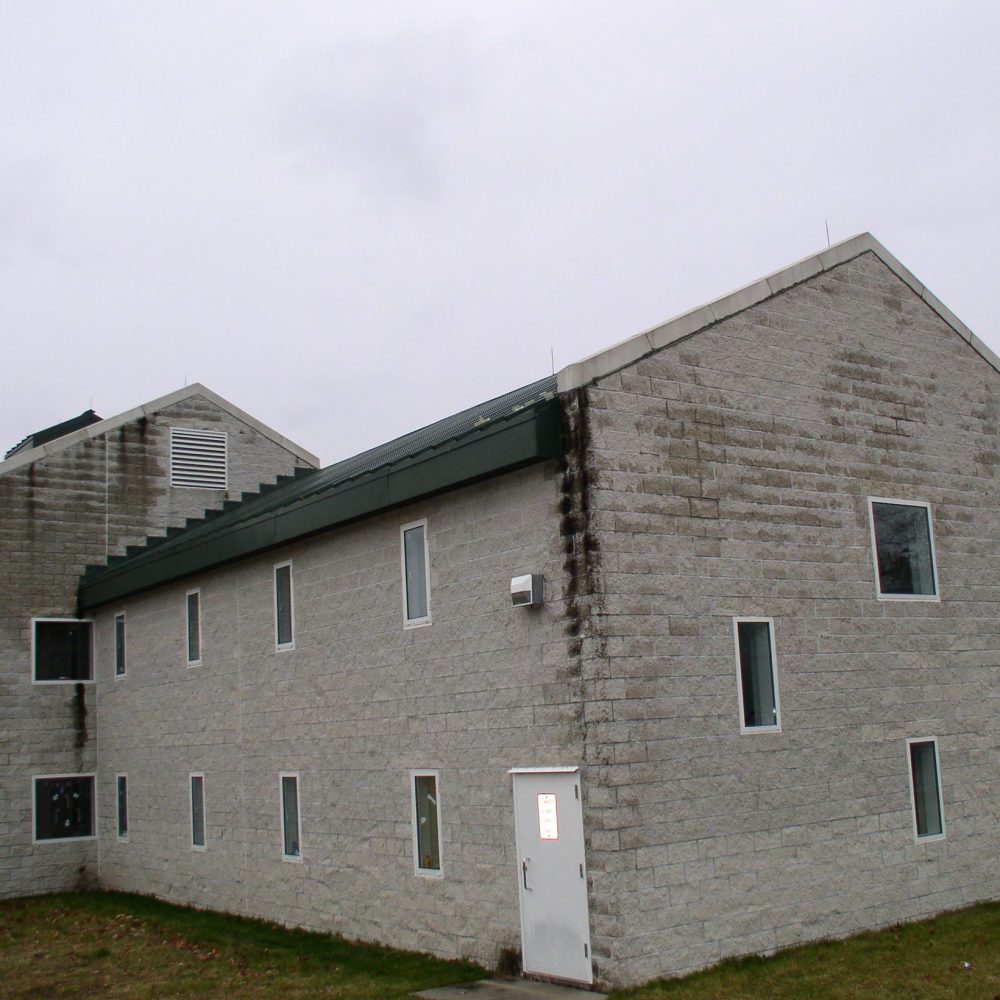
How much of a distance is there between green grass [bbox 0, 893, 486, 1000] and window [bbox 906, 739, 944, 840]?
531 cm

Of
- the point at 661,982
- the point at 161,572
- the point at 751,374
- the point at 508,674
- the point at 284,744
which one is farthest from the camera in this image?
the point at 161,572

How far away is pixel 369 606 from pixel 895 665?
19.9ft

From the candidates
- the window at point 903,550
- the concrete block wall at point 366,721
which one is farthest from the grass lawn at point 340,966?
the window at point 903,550

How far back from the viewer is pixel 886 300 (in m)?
15.3

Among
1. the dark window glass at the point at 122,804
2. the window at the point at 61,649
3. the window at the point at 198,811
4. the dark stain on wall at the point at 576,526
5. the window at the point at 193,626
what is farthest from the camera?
the window at the point at 61,649

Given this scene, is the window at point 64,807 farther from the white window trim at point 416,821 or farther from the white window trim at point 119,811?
the white window trim at point 416,821

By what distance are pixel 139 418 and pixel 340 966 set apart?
Result: 13.5 metres

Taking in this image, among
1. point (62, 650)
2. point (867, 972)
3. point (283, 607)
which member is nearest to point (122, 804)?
point (62, 650)

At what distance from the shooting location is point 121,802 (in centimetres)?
2120

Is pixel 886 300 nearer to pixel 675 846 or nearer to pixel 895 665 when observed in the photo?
pixel 895 665

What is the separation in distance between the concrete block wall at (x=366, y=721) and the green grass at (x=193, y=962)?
1.44 ft

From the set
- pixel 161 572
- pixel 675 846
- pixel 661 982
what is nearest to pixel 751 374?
pixel 675 846

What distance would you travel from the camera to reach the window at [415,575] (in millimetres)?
13875

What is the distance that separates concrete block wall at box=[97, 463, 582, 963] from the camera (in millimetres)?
12367
